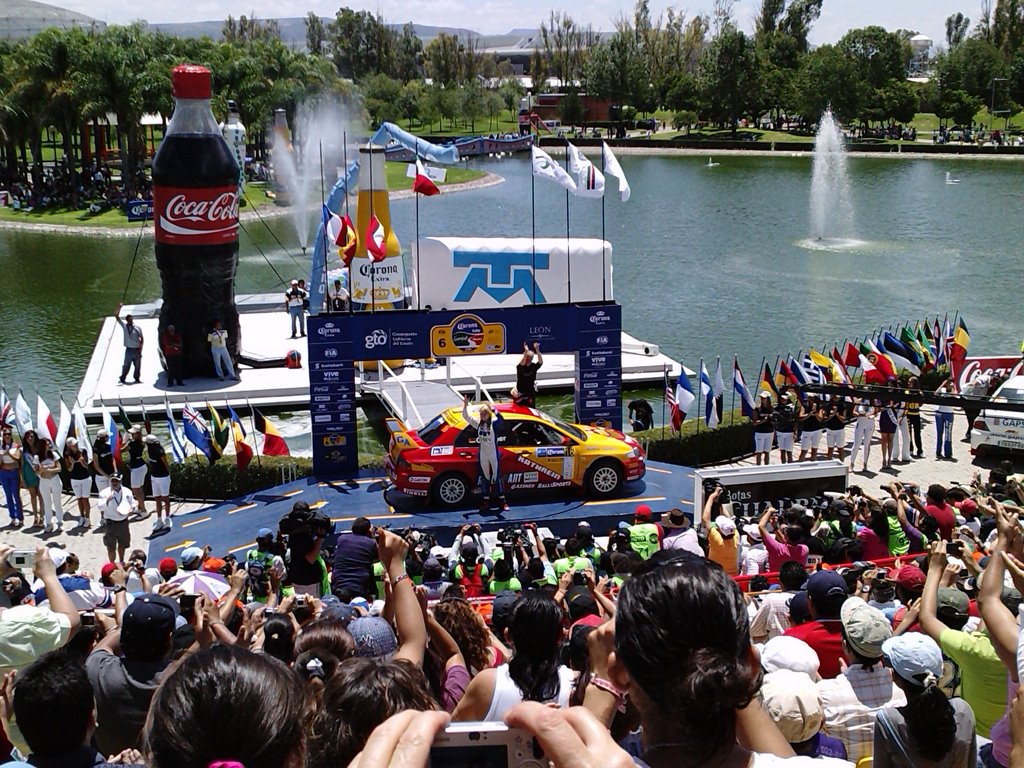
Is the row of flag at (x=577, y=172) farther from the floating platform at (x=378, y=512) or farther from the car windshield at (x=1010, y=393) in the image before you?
the car windshield at (x=1010, y=393)

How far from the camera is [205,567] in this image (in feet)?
37.4

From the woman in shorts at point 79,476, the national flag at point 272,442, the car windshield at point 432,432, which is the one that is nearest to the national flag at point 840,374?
the car windshield at point 432,432

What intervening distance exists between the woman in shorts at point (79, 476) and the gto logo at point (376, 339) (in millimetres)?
4617

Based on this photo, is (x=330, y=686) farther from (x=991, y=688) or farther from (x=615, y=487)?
(x=615, y=487)

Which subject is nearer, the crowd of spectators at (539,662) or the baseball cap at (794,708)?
the crowd of spectators at (539,662)

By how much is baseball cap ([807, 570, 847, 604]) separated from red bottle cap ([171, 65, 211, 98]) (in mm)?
19483

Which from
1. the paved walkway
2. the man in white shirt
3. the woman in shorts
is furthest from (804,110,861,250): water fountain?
the man in white shirt

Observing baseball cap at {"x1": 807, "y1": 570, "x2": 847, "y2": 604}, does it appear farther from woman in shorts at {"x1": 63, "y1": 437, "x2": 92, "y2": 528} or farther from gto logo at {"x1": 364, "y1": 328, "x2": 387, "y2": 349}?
woman in shorts at {"x1": 63, "y1": 437, "x2": 92, "y2": 528}

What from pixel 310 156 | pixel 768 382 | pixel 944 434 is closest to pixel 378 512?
pixel 768 382

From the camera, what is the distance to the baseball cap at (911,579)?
8.63 meters

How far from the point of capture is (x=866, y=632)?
612 cm

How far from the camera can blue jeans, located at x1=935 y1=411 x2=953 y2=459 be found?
65.7 feet

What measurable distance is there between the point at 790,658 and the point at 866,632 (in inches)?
16.6

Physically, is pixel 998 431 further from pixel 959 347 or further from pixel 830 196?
pixel 830 196
